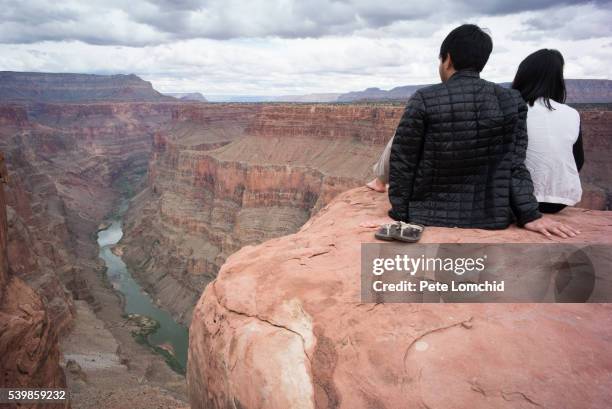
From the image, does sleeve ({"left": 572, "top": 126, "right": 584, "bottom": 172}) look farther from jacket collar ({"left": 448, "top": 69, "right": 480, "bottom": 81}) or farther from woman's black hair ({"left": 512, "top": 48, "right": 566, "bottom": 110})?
jacket collar ({"left": 448, "top": 69, "right": 480, "bottom": 81})

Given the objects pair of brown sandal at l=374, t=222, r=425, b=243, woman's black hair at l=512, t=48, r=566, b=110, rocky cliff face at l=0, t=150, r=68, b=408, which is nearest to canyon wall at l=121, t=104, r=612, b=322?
rocky cliff face at l=0, t=150, r=68, b=408

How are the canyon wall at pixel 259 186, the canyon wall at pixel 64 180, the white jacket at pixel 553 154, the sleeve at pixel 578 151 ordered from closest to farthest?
the white jacket at pixel 553 154
the sleeve at pixel 578 151
the canyon wall at pixel 64 180
the canyon wall at pixel 259 186

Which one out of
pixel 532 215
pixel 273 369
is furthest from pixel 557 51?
pixel 273 369

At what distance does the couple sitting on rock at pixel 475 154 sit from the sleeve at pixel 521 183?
0.01m

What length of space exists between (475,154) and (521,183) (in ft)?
1.94

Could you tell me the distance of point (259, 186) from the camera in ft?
142

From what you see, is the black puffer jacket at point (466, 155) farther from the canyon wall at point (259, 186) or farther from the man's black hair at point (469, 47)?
the canyon wall at point (259, 186)

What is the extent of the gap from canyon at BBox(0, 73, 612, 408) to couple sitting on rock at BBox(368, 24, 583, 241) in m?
0.52

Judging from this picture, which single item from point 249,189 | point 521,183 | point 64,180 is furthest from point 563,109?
point 64,180

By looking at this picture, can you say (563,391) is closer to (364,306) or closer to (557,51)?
(364,306)

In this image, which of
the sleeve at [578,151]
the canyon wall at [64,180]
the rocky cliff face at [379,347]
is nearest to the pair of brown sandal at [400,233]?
the rocky cliff face at [379,347]

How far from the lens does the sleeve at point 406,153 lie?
3.89 m

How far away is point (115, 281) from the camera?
42.8 meters

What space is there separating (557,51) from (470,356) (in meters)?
3.67
